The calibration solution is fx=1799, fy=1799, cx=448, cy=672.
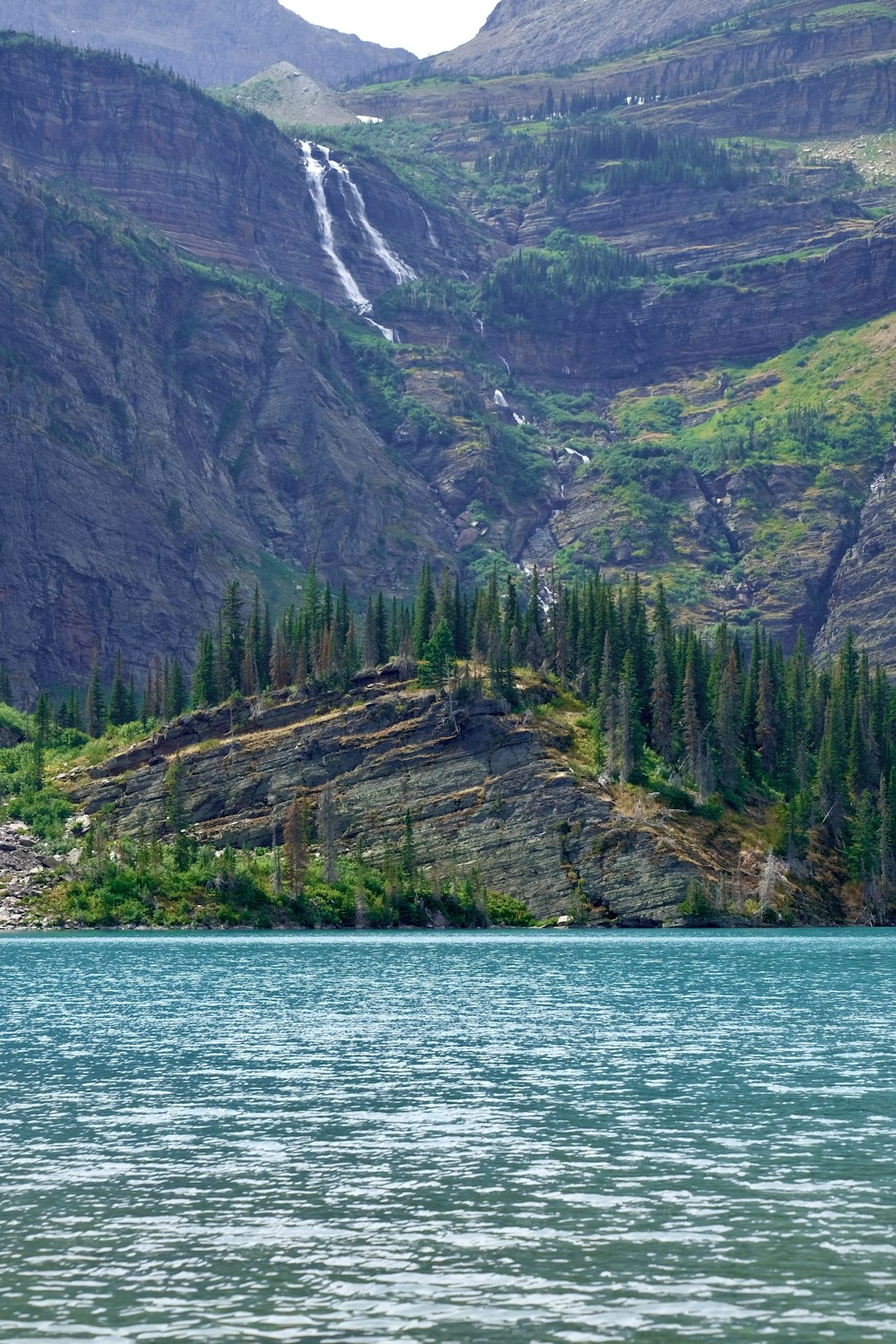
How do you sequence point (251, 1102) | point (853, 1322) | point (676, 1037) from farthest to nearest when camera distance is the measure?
1. point (676, 1037)
2. point (251, 1102)
3. point (853, 1322)

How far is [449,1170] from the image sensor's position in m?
48.5

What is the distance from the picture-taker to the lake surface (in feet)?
117

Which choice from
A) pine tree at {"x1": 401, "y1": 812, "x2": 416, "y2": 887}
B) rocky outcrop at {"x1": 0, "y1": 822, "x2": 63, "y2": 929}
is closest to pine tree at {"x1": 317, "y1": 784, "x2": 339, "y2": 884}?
pine tree at {"x1": 401, "y1": 812, "x2": 416, "y2": 887}

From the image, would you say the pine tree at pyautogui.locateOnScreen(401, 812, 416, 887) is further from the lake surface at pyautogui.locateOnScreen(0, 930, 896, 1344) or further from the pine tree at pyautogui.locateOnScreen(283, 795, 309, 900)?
the lake surface at pyautogui.locateOnScreen(0, 930, 896, 1344)

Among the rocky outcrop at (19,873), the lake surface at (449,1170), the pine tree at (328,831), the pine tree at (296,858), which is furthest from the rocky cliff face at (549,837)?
the lake surface at (449,1170)

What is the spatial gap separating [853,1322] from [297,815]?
157345mm

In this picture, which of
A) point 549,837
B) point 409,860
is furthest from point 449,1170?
point 549,837

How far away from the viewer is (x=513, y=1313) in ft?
115

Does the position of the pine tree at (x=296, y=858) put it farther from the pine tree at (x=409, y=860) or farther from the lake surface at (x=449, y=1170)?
the lake surface at (x=449, y=1170)

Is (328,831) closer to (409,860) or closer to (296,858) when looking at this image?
(296,858)

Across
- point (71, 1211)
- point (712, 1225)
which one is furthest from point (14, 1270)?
point (712, 1225)

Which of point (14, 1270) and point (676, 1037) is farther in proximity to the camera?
point (676, 1037)

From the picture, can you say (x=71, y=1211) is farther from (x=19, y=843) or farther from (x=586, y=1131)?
(x=19, y=843)

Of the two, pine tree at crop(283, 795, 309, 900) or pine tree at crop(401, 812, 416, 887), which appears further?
pine tree at crop(401, 812, 416, 887)
